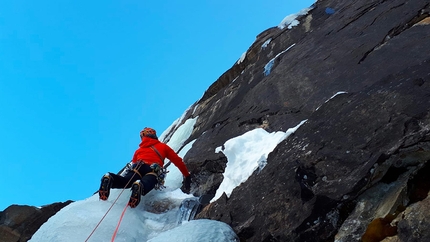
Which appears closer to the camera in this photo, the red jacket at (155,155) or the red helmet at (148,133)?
the red jacket at (155,155)

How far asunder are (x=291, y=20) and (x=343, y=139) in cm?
621

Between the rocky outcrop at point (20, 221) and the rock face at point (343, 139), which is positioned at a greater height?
the rocky outcrop at point (20, 221)

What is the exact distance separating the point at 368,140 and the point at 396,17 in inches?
127

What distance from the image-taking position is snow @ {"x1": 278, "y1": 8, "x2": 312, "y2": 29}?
32.8 ft

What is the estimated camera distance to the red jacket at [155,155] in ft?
23.4

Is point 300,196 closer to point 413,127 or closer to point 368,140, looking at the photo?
point 368,140

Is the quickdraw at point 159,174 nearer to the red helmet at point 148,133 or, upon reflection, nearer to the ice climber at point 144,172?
the ice climber at point 144,172

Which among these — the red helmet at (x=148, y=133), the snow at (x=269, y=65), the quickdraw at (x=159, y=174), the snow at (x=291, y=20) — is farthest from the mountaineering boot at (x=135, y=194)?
the snow at (x=291, y=20)

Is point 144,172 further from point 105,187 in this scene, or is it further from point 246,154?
Result: point 246,154

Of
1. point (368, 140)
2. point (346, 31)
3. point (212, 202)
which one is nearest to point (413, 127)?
point (368, 140)

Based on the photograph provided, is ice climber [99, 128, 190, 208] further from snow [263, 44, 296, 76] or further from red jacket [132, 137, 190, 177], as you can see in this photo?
snow [263, 44, 296, 76]

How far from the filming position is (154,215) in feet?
20.8

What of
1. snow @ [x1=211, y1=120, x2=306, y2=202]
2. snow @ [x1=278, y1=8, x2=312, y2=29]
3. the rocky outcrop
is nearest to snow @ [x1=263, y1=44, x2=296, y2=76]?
snow @ [x1=278, y1=8, x2=312, y2=29]

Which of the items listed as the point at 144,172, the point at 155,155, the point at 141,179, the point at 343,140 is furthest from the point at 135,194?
the point at 343,140
